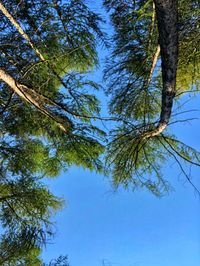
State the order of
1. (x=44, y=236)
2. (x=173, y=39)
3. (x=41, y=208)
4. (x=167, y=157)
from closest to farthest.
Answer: (x=173, y=39), (x=167, y=157), (x=44, y=236), (x=41, y=208)

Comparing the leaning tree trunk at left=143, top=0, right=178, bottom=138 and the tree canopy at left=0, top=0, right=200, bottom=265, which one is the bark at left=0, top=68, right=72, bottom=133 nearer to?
the tree canopy at left=0, top=0, right=200, bottom=265

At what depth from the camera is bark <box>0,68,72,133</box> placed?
3.26 metres

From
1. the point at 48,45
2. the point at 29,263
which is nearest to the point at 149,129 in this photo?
the point at 48,45

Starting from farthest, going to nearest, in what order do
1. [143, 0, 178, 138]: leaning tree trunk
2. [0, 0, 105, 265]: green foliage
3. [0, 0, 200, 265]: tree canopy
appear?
[0, 0, 105, 265]: green foliage < [0, 0, 200, 265]: tree canopy < [143, 0, 178, 138]: leaning tree trunk

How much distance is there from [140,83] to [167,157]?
642 millimetres

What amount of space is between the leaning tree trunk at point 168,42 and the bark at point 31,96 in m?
1.16

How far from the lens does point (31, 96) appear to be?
3535 millimetres

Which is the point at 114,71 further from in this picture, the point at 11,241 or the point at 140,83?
the point at 11,241

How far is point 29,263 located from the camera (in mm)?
4961

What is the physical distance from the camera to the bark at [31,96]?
326cm

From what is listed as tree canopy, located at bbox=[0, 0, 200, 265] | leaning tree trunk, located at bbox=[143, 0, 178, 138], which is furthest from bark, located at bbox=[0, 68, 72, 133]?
leaning tree trunk, located at bbox=[143, 0, 178, 138]

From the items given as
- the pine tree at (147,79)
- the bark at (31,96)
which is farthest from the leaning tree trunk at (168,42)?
the bark at (31,96)

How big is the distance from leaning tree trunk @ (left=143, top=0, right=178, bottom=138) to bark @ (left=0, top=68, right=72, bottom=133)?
1.16 meters

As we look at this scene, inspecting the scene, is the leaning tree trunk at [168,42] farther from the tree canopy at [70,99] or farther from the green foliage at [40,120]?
the green foliage at [40,120]
